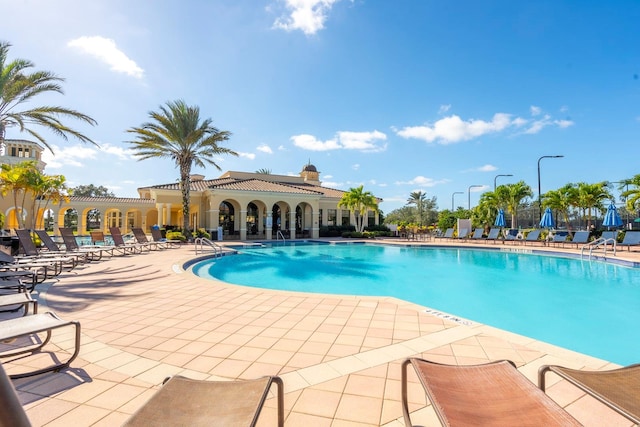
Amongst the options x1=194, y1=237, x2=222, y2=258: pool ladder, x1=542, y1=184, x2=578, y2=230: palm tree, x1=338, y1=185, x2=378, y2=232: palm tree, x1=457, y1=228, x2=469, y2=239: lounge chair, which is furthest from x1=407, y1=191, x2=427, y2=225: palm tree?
x1=194, y1=237, x2=222, y2=258: pool ladder

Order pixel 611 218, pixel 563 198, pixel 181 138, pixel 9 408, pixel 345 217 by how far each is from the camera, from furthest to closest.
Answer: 1. pixel 345 217
2. pixel 563 198
3. pixel 181 138
4. pixel 611 218
5. pixel 9 408

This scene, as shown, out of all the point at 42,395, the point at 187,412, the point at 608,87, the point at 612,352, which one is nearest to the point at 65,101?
the point at 42,395

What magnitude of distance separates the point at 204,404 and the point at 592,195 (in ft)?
103

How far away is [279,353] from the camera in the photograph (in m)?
3.35

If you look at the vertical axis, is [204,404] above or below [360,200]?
below

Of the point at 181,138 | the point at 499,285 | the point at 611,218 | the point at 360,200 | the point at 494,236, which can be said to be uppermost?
the point at 181,138

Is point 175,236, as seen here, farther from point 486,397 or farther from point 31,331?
point 486,397

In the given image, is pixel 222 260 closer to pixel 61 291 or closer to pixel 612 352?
pixel 61 291

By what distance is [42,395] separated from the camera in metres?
2.53

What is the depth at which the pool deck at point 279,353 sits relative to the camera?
2.36 meters

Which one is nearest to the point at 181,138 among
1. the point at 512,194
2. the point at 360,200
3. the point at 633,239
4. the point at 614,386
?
the point at 360,200

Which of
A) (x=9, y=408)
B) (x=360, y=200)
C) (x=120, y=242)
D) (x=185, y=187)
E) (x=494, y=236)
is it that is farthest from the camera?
(x=360, y=200)

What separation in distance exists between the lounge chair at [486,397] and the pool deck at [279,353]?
518mm

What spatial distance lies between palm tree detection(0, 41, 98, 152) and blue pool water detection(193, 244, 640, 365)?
726cm
